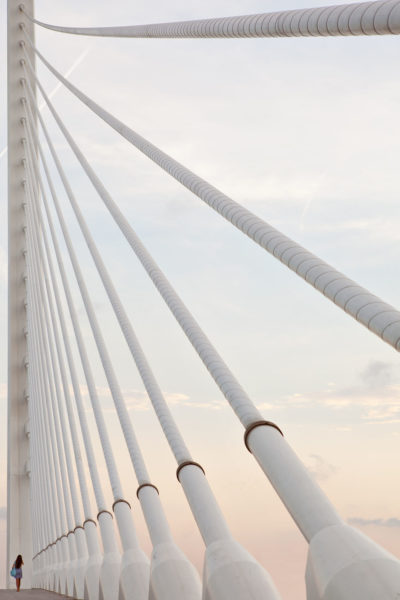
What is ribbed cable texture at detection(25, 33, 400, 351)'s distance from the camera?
3.23 m

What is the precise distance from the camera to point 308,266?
3801 millimetres

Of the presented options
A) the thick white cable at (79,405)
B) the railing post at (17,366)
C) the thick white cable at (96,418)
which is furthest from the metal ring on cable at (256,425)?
the railing post at (17,366)

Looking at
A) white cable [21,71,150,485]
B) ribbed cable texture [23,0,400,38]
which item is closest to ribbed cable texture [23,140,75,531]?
white cable [21,71,150,485]

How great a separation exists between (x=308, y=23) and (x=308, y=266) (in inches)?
48.0

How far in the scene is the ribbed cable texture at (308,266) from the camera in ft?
10.6

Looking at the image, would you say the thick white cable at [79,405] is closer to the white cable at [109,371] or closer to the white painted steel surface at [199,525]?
the white cable at [109,371]

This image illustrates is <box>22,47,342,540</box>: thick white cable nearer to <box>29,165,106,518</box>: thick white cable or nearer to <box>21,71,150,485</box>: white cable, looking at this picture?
<box>21,71,150,485</box>: white cable

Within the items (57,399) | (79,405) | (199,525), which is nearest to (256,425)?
(199,525)

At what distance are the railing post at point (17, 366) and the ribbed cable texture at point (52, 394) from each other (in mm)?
3450

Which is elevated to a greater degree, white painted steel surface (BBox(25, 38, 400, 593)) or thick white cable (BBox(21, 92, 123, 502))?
white painted steel surface (BBox(25, 38, 400, 593))

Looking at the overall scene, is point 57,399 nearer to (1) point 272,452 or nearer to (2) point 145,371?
(2) point 145,371

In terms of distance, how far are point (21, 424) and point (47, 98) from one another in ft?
45.5

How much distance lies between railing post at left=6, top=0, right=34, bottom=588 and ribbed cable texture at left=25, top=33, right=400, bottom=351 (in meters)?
18.6

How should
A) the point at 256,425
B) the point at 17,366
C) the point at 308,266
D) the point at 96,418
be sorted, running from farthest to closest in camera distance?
the point at 17,366
the point at 96,418
the point at 256,425
the point at 308,266
